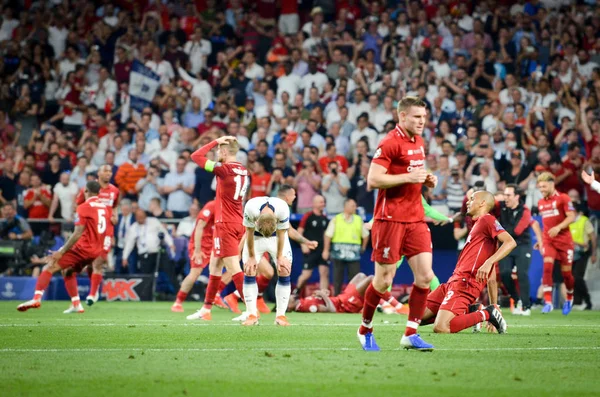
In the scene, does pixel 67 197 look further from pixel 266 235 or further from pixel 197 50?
pixel 266 235

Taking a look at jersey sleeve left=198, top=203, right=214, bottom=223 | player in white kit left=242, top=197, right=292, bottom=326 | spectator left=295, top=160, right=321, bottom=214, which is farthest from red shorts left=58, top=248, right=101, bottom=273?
spectator left=295, top=160, right=321, bottom=214

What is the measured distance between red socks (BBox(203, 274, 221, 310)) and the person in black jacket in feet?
19.4

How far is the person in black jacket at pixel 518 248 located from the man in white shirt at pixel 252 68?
31.7ft

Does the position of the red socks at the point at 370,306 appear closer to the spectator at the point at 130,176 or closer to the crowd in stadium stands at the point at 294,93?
the crowd in stadium stands at the point at 294,93

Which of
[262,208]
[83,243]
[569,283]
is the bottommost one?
[569,283]

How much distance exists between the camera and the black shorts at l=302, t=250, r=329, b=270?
22.4m

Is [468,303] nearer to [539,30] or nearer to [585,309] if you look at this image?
[585,309]

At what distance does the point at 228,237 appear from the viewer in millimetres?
14672

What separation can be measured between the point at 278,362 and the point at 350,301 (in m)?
10.0

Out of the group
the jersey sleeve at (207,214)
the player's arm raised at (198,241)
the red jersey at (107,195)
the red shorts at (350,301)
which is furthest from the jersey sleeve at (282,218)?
the red jersey at (107,195)

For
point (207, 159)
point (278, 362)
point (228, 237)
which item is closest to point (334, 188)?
point (228, 237)

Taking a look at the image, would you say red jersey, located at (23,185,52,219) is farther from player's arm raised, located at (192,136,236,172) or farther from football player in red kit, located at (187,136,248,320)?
player's arm raised, located at (192,136,236,172)

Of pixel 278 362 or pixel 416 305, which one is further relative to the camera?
pixel 416 305

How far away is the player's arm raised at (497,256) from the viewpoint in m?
11.5
